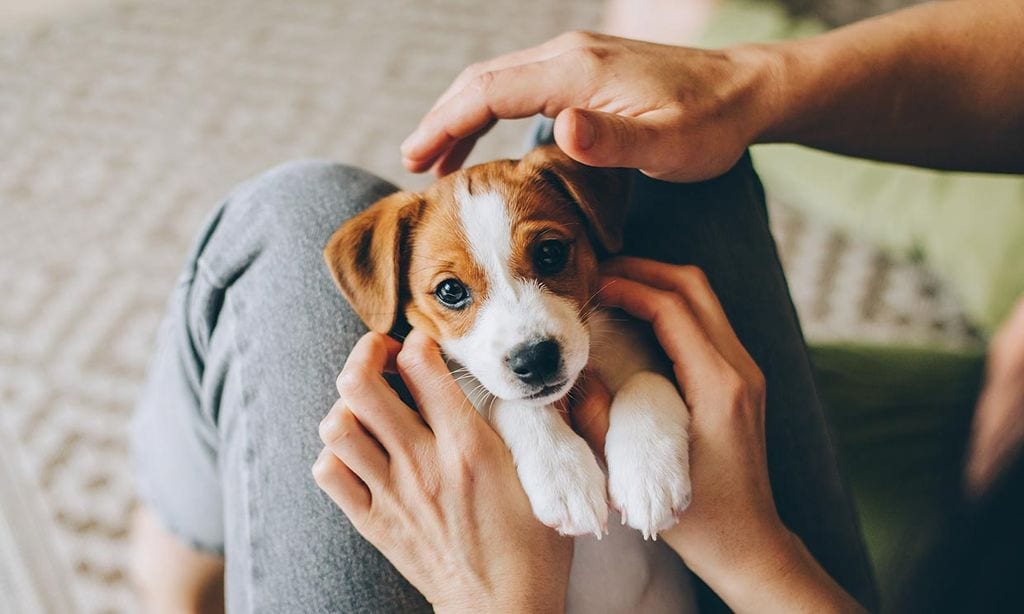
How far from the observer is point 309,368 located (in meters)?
1.18

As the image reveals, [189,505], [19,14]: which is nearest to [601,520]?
[189,505]

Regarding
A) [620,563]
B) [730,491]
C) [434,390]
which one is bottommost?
[620,563]

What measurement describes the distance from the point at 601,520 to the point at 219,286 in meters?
0.72

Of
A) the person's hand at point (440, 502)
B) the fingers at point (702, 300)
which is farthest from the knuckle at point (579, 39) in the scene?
the person's hand at point (440, 502)

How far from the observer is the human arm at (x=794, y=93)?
1.15m

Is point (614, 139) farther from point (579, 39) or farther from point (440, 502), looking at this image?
point (440, 502)

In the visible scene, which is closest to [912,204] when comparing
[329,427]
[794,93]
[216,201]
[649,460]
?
[794,93]

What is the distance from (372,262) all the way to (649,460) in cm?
48

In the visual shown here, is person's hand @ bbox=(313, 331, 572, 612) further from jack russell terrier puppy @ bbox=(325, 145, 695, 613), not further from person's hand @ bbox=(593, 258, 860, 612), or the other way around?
person's hand @ bbox=(593, 258, 860, 612)

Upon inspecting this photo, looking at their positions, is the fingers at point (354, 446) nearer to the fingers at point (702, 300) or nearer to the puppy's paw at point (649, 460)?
the puppy's paw at point (649, 460)

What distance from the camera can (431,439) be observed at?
1.05m

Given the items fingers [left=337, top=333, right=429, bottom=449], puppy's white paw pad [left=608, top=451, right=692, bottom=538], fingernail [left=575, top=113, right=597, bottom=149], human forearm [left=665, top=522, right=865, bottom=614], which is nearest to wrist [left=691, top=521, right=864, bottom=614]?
human forearm [left=665, top=522, right=865, bottom=614]

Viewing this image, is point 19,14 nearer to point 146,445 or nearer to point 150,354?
point 150,354

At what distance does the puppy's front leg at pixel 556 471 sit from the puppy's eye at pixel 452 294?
18cm
